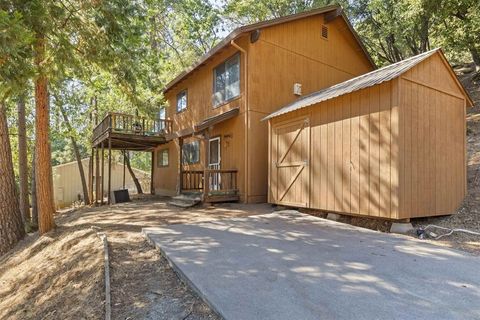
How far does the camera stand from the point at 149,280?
357cm

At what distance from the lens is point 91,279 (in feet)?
12.4

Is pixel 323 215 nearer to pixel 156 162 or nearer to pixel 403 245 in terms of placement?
pixel 403 245

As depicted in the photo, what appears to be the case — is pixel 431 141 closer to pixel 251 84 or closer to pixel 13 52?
pixel 251 84

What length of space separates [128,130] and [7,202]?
563 cm

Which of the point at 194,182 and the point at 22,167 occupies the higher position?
the point at 22,167

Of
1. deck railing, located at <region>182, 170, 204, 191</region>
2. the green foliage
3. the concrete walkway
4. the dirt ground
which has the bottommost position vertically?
the dirt ground

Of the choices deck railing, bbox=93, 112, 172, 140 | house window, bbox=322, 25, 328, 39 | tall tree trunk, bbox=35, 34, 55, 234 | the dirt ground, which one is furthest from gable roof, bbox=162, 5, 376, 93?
the dirt ground

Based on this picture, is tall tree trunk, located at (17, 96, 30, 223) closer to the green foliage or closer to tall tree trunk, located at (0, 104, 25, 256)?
tall tree trunk, located at (0, 104, 25, 256)

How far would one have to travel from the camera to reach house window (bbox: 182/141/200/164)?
41.3 feet

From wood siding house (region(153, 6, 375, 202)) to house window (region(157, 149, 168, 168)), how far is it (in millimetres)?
2813

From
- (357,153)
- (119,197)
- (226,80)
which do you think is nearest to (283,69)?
→ (226,80)

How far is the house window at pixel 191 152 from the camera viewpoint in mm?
12578

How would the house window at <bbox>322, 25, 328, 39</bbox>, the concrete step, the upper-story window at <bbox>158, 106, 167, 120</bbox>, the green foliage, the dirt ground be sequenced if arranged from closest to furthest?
1. the dirt ground
2. the green foliage
3. the concrete step
4. the house window at <bbox>322, 25, 328, 39</bbox>
5. the upper-story window at <bbox>158, 106, 167, 120</bbox>

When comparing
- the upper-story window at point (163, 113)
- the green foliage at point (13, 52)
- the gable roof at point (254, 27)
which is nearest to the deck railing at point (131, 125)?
the upper-story window at point (163, 113)
